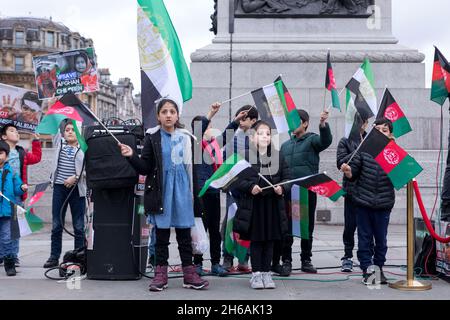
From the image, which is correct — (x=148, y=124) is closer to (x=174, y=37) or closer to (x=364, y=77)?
(x=174, y=37)

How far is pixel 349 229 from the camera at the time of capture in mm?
7949

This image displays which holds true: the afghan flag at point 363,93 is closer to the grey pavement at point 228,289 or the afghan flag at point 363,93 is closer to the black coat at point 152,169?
the grey pavement at point 228,289

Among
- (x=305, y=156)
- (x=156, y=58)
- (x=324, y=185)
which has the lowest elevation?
(x=324, y=185)

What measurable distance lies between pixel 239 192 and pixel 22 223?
8.86 ft

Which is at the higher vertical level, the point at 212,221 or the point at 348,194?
the point at 348,194

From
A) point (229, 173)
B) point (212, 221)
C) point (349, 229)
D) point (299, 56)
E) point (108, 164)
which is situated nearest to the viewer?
point (229, 173)

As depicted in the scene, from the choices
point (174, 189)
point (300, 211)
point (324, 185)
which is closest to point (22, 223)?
point (174, 189)

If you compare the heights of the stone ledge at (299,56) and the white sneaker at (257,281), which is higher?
the stone ledge at (299,56)

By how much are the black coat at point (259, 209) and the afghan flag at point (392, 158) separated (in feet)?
3.09

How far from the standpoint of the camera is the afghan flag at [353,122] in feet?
23.9

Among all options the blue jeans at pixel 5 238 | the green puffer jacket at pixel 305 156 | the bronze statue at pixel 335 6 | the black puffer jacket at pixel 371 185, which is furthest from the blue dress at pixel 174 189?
the bronze statue at pixel 335 6

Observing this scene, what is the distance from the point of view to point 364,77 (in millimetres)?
7652

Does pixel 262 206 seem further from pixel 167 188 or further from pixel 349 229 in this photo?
pixel 349 229

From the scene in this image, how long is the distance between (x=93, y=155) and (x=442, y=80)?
4.01 m
